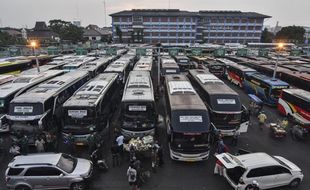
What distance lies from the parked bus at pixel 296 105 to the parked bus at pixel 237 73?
8.82 meters

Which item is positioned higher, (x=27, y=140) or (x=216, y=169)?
(x=27, y=140)

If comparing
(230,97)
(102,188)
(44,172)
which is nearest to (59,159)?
(44,172)

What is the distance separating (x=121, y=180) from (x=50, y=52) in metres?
44.6

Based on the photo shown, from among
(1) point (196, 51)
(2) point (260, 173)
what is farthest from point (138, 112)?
(1) point (196, 51)

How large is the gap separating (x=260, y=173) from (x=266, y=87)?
48.8ft

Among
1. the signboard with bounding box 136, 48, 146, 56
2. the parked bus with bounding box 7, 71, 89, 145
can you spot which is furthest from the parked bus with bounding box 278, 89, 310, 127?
the signboard with bounding box 136, 48, 146, 56

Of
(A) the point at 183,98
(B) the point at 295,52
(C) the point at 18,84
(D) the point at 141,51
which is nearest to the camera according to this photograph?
(A) the point at 183,98

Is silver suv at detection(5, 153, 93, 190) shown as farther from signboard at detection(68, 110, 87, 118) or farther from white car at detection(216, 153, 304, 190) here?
white car at detection(216, 153, 304, 190)

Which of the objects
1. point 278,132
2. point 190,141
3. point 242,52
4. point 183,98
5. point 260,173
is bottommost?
point 278,132

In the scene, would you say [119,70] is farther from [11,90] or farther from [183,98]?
[183,98]

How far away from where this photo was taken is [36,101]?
523 inches

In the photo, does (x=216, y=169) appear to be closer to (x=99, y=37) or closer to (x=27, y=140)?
(x=27, y=140)

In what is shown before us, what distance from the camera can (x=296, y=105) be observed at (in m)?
17.9

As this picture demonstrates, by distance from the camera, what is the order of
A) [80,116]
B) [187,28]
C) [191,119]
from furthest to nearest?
[187,28]
[80,116]
[191,119]
